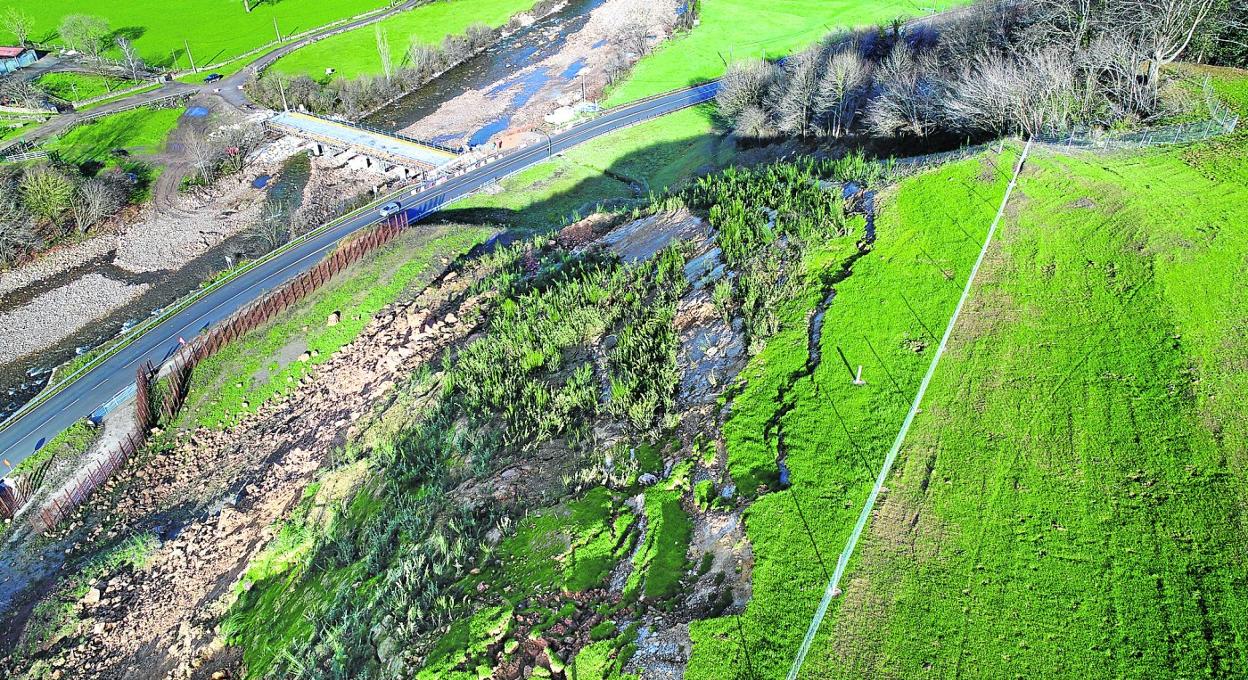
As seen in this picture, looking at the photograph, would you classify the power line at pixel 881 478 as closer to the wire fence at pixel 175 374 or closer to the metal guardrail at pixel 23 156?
the wire fence at pixel 175 374

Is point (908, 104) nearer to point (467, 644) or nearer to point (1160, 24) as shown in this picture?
point (1160, 24)

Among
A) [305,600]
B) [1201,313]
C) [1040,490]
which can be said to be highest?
[1201,313]

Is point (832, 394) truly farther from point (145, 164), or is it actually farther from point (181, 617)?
point (145, 164)

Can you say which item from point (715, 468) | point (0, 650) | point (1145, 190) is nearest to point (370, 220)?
point (0, 650)

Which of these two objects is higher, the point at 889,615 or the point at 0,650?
the point at 889,615

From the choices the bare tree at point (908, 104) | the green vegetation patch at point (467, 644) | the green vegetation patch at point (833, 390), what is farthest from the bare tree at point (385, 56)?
the green vegetation patch at point (467, 644)
